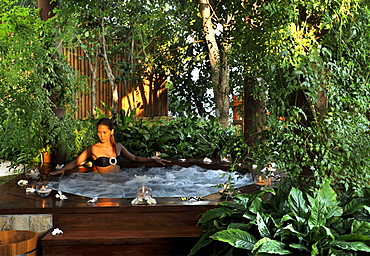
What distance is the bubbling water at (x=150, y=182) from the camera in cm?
459

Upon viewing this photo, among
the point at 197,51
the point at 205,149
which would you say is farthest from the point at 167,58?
the point at 205,149

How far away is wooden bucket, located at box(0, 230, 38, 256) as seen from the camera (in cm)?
293

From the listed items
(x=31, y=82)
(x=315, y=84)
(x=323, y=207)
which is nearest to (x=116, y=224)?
(x=323, y=207)

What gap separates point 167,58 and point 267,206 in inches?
232

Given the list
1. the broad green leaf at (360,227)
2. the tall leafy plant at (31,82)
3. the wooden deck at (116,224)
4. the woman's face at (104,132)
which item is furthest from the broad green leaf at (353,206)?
the tall leafy plant at (31,82)

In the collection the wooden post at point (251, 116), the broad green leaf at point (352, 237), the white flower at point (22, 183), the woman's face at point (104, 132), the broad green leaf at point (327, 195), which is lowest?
the broad green leaf at point (352, 237)

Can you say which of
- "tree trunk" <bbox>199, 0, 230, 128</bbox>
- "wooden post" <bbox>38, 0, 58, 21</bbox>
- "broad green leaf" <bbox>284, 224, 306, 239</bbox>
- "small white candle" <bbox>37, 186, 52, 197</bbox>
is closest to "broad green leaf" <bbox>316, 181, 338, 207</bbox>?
"broad green leaf" <bbox>284, 224, 306, 239</bbox>

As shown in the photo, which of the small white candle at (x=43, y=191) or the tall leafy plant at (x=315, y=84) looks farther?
the small white candle at (x=43, y=191)

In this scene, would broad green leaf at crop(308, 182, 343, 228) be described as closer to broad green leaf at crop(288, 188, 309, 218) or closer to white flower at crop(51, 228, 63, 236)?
broad green leaf at crop(288, 188, 309, 218)

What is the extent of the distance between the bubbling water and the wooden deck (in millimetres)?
777

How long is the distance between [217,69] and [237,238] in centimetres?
575

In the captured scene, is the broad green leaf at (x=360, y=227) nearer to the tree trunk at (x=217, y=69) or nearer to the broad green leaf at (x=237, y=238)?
the broad green leaf at (x=237, y=238)

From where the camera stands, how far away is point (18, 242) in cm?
310

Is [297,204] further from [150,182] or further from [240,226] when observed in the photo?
[150,182]
